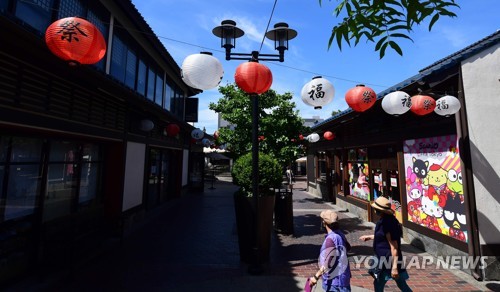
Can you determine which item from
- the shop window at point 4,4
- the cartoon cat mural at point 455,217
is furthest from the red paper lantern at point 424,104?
the shop window at point 4,4

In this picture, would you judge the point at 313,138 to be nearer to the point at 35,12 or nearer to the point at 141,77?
the point at 141,77

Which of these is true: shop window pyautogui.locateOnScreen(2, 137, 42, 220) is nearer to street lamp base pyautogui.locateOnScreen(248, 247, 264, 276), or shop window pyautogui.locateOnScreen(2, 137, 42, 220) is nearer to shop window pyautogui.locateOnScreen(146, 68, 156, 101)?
street lamp base pyautogui.locateOnScreen(248, 247, 264, 276)

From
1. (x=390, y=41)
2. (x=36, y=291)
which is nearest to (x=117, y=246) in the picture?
(x=36, y=291)

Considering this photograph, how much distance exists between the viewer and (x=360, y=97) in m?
5.41

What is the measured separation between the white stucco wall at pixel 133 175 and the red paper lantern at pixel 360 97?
22.0 ft

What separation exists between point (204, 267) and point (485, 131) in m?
6.56

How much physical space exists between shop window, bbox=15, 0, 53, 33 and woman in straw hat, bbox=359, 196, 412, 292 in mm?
6767

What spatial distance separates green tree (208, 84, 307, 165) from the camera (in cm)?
1016

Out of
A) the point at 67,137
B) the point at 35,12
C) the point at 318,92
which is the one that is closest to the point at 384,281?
the point at 318,92

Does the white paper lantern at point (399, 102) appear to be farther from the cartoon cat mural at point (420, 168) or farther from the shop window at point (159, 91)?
the shop window at point (159, 91)

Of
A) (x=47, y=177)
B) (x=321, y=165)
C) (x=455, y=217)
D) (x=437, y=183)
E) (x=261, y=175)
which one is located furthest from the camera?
(x=321, y=165)

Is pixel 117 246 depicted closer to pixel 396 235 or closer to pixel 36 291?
pixel 36 291

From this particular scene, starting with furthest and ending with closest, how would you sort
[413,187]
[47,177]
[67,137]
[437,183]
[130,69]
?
[130,69] → [413,187] → [437,183] → [67,137] → [47,177]

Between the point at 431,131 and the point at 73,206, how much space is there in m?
9.12
